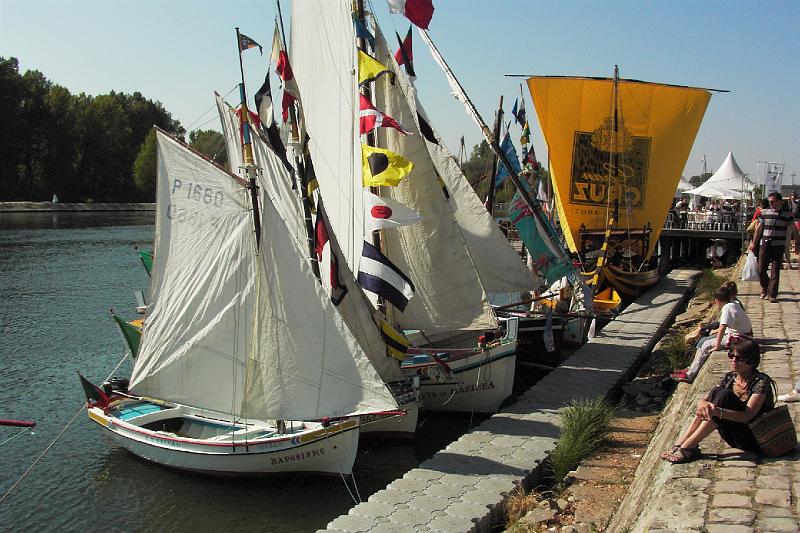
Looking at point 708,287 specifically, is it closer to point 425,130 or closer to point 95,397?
point 425,130

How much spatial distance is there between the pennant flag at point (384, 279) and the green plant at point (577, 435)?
12.8 ft

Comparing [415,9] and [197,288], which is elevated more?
[415,9]

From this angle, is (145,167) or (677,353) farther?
(145,167)

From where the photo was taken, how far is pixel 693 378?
42.1ft

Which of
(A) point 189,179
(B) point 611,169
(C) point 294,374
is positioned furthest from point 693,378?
(B) point 611,169

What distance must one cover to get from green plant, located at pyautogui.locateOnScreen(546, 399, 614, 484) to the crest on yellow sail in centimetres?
2134

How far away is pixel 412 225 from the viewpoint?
17.8 meters

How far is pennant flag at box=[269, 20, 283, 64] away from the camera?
53.9ft

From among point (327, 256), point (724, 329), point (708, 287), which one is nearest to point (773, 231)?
point (724, 329)

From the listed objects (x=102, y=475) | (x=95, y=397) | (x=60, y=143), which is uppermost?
(x=60, y=143)

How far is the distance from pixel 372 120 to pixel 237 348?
5.23 m

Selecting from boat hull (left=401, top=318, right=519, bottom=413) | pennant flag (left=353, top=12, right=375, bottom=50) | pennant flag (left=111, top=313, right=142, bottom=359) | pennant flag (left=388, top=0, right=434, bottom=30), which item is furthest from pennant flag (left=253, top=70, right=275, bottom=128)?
pennant flag (left=111, top=313, right=142, bottom=359)

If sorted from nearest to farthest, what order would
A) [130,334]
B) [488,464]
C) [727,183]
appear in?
[488,464] → [130,334] → [727,183]

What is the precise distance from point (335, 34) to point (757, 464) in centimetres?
1356
